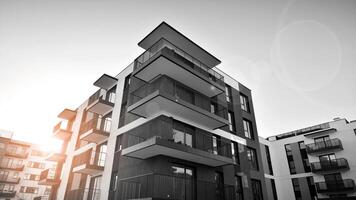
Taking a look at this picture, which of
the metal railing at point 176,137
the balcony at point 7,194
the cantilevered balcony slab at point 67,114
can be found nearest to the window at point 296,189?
the metal railing at point 176,137

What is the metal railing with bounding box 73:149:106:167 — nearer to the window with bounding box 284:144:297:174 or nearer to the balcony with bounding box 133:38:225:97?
the balcony with bounding box 133:38:225:97

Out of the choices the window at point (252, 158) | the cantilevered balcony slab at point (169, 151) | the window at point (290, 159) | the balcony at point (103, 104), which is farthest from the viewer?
the window at point (290, 159)

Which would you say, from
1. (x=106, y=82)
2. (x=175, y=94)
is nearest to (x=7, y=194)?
(x=106, y=82)

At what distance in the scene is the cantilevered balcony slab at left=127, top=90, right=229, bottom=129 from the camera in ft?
39.4

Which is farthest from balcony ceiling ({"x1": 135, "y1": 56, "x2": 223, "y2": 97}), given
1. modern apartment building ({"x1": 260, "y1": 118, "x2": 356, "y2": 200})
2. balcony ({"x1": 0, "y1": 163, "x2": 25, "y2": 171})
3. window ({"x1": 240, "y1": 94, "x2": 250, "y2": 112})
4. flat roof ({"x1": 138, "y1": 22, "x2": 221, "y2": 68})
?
balcony ({"x1": 0, "y1": 163, "x2": 25, "y2": 171})

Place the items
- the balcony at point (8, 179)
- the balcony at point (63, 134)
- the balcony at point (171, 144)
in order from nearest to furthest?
the balcony at point (171, 144)
the balcony at point (63, 134)
the balcony at point (8, 179)

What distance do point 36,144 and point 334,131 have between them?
168ft

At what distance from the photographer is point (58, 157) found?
21.3 metres

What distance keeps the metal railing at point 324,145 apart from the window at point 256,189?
710 inches

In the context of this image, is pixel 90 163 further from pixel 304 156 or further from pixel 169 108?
pixel 304 156

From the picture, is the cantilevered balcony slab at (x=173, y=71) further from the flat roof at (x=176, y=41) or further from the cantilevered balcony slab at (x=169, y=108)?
the cantilevered balcony slab at (x=169, y=108)

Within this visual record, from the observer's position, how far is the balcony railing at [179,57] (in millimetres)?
14922

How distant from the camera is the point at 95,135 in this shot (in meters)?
16.6

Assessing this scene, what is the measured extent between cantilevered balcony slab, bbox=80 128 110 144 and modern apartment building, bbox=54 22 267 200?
0.07 metres
